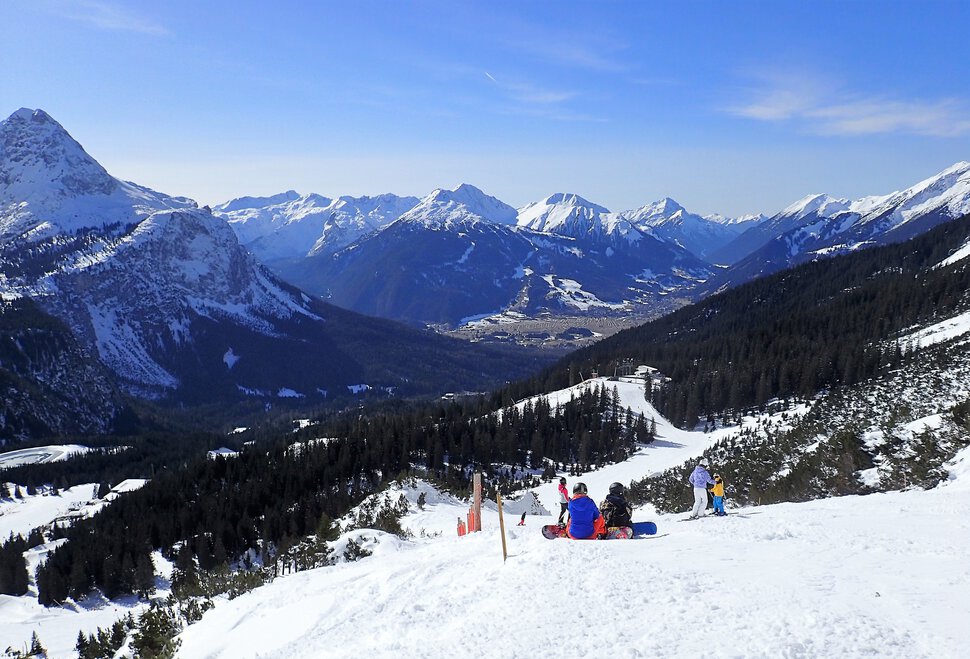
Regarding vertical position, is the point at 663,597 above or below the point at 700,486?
above

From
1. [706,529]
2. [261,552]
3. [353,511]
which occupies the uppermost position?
[706,529]

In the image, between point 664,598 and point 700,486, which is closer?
point 664,598

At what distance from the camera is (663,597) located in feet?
41.1

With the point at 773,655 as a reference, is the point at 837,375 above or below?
below

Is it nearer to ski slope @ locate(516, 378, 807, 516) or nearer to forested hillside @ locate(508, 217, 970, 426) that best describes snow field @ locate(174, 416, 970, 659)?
ski slope @ locate(516, 378, 807, 516)

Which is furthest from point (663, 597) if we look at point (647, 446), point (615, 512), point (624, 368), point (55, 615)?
point (624, 368)

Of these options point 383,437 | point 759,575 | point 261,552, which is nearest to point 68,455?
point 383,437

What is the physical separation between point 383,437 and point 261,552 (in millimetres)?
29467

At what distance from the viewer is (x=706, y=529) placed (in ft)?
63.4

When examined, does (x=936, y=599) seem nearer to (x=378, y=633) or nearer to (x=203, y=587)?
(x=378, y=633)

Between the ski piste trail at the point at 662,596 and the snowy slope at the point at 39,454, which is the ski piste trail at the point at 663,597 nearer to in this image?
the ski piste trail at the point at 662,596

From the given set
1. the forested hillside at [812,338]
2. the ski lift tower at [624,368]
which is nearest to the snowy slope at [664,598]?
the forested hillside at [812,338]

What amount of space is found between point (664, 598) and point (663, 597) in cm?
6

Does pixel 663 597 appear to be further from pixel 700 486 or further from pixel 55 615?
pixel 55 615
